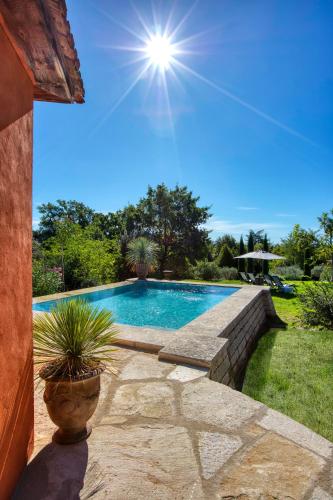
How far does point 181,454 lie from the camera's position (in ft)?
5.70

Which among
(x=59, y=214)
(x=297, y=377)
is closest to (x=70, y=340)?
(x=297, y=377)

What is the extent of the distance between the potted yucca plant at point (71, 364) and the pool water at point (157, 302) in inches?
187

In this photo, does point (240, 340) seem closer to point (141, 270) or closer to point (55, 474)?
point (55, 474)

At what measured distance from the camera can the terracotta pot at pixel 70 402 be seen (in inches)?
64.7

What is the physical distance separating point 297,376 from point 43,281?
308 inches

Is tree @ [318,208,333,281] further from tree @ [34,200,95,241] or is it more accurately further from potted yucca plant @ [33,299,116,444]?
tree @ [34,200,95,241]

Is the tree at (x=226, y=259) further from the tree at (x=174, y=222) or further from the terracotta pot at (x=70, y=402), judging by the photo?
the terracotta pot at (x=70, y=402)

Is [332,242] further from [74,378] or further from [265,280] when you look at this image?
[74,378]

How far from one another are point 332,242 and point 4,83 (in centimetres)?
904

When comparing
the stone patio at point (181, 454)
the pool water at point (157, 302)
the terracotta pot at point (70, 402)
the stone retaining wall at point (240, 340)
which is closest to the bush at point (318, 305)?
the stone retaining wall at point (240, 340)

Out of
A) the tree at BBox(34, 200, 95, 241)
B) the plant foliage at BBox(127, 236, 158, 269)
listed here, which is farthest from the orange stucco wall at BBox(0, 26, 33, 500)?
the tree at BBox(34, 200, 95, 241)

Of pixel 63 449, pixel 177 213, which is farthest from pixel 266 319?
pixel 177 213

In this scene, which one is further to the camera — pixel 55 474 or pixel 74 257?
pixel 74 257

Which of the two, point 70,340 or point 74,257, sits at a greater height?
point 74,257
